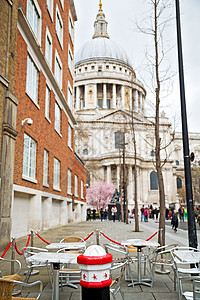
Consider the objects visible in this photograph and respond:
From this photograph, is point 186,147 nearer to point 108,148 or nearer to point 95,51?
point 108,148

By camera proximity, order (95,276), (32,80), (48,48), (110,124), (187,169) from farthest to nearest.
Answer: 1. (110,124)
2. (48,48)
3. (32,80)
4. (187,169)
5. (95,276)

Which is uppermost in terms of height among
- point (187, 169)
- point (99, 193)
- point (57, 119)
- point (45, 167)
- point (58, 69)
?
point (58, 69)

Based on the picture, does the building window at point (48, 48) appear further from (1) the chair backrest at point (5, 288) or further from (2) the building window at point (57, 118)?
(1) the chair backrest at point (5, 288)

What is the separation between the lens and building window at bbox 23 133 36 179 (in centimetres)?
1316

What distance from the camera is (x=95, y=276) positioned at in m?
2.87

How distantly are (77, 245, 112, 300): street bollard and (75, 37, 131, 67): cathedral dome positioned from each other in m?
98.0

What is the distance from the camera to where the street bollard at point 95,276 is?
111 inches

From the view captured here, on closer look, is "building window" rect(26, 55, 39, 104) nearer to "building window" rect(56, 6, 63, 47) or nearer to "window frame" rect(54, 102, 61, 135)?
"window frame" rect(54, 102, 61, 135)

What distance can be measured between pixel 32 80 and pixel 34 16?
11.3 ft

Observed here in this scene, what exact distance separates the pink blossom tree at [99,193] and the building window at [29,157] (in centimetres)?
4466

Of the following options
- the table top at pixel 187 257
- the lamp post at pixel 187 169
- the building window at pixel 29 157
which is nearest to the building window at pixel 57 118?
the building window at pixel 29 157

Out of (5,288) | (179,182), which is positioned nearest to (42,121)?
(5,288)

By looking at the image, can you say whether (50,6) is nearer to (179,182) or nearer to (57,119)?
(57,119)

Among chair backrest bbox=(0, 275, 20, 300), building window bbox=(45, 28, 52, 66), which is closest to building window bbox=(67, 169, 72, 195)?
building window bbox=(45, 28, 52, 66)
